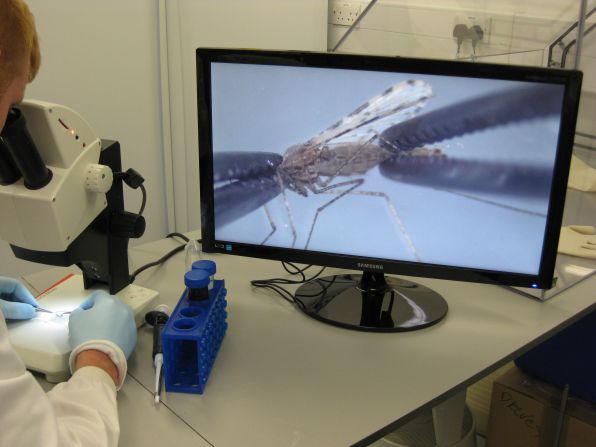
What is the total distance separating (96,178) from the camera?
0.93 meters

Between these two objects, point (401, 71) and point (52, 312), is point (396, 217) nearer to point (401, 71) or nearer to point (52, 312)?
point (401, 71)

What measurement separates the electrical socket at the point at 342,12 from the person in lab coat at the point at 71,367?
A: 2157mm

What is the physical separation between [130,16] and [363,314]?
1.74m

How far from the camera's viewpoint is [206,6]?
97.0 inches

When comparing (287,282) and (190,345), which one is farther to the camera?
(287,282)

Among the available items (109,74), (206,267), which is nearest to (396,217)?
(206,267)

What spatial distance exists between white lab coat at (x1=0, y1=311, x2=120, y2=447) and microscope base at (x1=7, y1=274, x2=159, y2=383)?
8 cm

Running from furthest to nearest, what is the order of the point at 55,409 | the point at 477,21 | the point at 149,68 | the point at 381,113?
the point at 149,68 → the point at 477,21 → the point at 381,113 → the point at 55,409

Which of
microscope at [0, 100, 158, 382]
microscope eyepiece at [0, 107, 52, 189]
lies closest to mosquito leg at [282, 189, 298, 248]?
microscope at [0, 100, 158, 382]

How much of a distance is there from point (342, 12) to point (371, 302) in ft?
6.88

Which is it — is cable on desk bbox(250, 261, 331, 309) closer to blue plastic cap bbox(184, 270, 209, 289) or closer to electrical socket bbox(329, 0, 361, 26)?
blue plastic cap bbox(184, 270, 209, 289)

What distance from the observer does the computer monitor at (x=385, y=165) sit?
93 cm

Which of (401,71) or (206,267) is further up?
(401,71)

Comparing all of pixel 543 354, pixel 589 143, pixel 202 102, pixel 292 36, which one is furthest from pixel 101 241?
pixel 292 36
